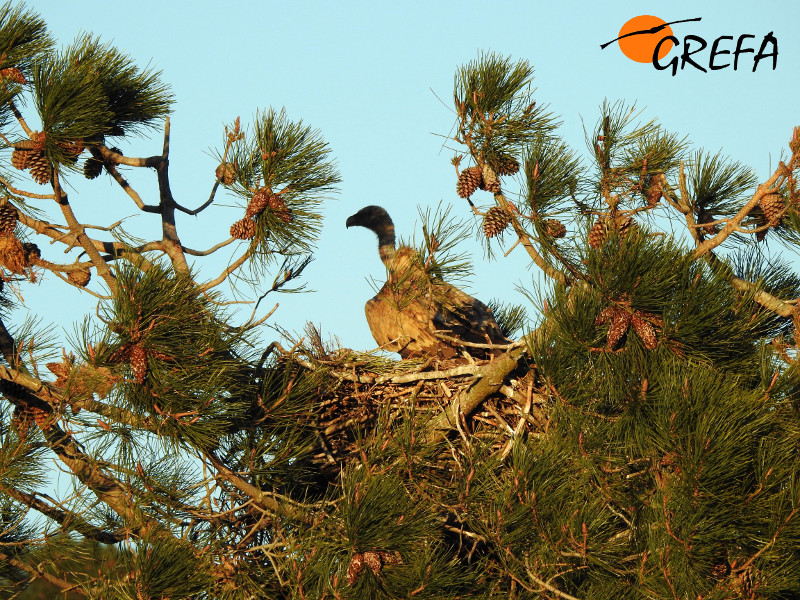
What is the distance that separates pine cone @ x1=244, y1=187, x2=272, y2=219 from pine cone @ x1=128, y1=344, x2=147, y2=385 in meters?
0.97

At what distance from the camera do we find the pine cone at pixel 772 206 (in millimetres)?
3773

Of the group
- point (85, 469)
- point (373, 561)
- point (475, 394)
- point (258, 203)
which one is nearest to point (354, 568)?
point (373, 561)

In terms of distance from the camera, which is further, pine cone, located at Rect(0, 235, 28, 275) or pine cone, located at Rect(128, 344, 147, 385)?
pine cone, located at Rect(0, 235, 28, 275)

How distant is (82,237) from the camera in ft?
12.4

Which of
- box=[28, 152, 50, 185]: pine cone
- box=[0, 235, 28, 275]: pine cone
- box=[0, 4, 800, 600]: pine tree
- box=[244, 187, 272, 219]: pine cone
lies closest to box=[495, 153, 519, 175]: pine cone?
box=[0, 4, 800, 600]: pine tree

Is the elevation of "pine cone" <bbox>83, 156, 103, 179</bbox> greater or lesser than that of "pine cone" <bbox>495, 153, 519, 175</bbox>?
greater

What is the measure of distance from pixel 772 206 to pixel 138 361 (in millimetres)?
2557

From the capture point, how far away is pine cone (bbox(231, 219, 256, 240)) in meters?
4.04

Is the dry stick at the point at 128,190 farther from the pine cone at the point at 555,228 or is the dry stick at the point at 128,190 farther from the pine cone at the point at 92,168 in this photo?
the pine cone at the point at 555,228

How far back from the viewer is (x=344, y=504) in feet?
10.5

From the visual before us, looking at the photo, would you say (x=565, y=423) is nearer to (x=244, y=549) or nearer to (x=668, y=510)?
(x=668, y=510)

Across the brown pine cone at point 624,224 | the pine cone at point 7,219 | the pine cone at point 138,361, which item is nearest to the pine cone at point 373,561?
the pine cone at point 138,361

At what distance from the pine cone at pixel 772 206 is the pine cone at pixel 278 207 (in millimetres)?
1986

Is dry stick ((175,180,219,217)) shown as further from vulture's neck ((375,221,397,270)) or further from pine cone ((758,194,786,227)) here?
vulture's neck ((375,221,397,270))
